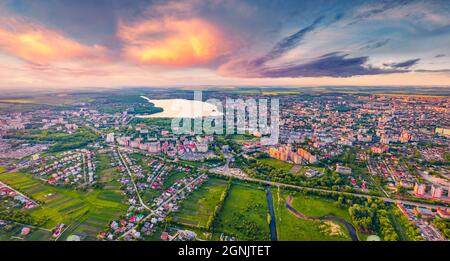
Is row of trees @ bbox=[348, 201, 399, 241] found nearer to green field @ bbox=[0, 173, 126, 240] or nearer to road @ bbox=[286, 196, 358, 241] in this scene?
road @ bbox=[286, 196, 358, 241]

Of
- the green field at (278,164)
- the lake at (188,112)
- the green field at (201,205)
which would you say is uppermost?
the lake at (188,112)

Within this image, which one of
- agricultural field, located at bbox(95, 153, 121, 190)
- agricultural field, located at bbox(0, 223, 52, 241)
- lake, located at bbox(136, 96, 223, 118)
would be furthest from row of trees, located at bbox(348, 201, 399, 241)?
lake, located at bbox(136, 96, 223, 118)

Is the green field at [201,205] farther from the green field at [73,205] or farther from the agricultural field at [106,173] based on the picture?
Result: the agricultural field at [106,173]

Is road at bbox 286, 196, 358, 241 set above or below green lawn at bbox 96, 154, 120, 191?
below

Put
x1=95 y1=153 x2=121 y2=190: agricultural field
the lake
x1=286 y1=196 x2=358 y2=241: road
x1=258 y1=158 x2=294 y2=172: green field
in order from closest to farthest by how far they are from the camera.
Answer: x1=286 y1=196 x2=358 y2=241: road
x1=95 y1=153 x2=121 y2=190: agricultural field
x1=258 y1=158 x2=294 y2=172: green field
the lake

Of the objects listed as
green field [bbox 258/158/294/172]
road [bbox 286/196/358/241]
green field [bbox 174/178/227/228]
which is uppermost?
green field [bbox 258/158/294/172]

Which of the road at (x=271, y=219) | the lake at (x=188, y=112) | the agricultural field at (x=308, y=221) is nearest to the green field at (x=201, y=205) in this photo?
the road at (x=271, y=219)

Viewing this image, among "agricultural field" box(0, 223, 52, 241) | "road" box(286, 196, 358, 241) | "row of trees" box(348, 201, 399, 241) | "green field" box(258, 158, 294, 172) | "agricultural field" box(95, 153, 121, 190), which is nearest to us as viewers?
"agricultural field" box(0, 223, 52, 241)
